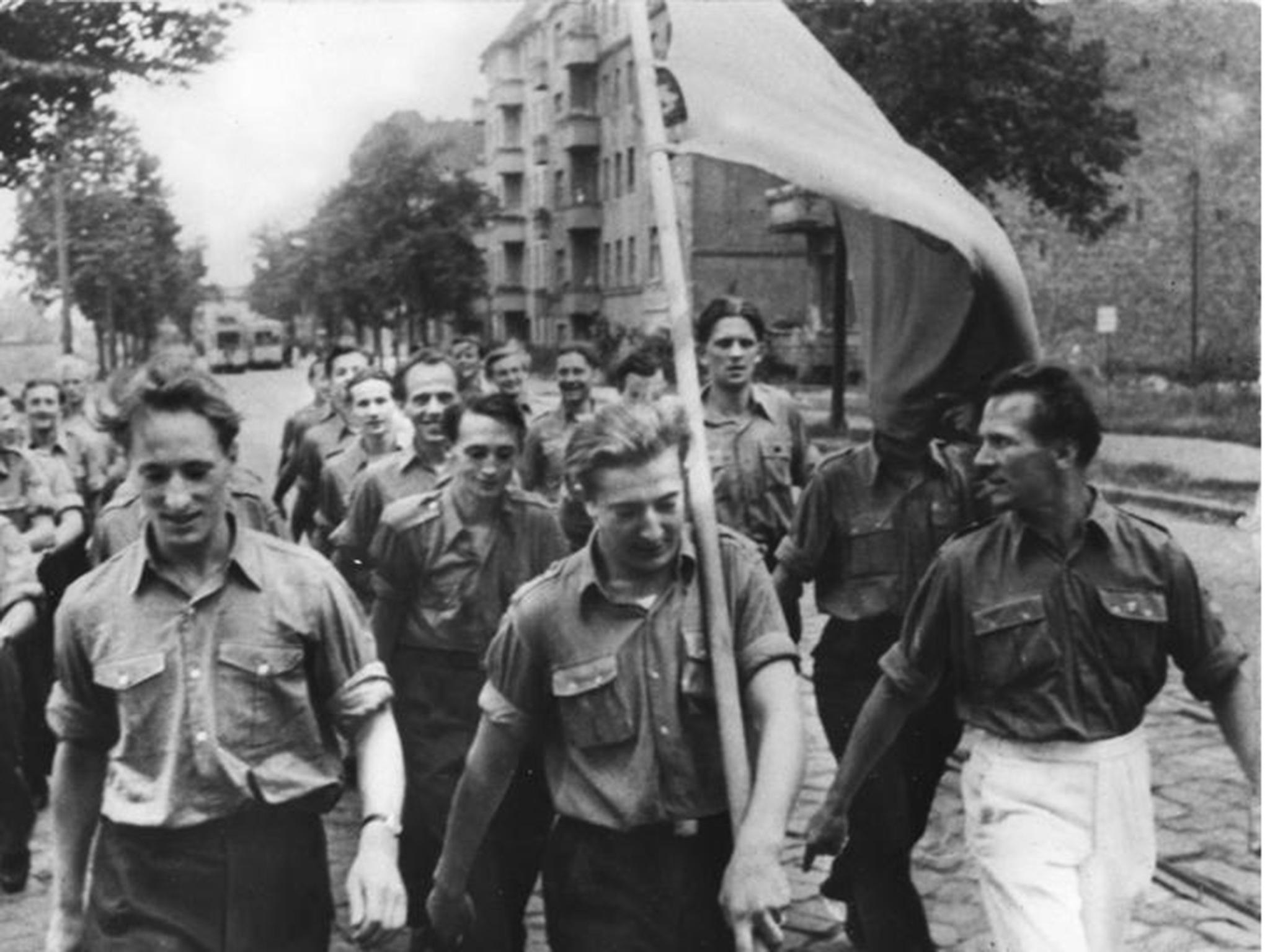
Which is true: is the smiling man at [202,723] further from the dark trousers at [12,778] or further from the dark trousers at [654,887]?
the dark trousers at [12,778]

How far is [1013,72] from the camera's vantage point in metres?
22.7

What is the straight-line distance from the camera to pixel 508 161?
6950 centimetres

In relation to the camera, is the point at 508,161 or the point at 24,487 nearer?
the point at 24,487

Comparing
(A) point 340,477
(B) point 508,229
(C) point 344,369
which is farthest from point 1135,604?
(B) point 508,229

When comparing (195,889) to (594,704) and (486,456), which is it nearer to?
(594,704)

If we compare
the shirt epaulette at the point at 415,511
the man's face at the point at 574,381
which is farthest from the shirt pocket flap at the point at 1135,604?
the man's face at the point at 574,381

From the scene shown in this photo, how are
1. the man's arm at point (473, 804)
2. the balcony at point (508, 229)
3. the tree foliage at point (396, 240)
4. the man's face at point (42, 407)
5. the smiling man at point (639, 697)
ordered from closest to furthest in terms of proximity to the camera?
the smiling man at point (639, 697) < the man's arm at point (473, 804) < the man's face at point (42, 407) < the tree foliage at point (396, 240) < the balcony at point (508, 229)

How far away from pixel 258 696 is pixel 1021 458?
5.76 ft

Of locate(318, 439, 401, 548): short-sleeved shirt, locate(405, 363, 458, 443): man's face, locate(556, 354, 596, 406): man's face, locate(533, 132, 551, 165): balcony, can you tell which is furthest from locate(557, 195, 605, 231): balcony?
locate(405, 363, 458, 443): man's face

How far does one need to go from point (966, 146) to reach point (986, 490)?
776 inches

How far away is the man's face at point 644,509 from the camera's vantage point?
324 centimetres

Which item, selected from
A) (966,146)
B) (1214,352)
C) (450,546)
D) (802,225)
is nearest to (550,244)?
(802,225)

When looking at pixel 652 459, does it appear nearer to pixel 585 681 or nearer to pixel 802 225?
pixel 585 681

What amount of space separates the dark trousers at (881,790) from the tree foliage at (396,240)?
38.3 metres
